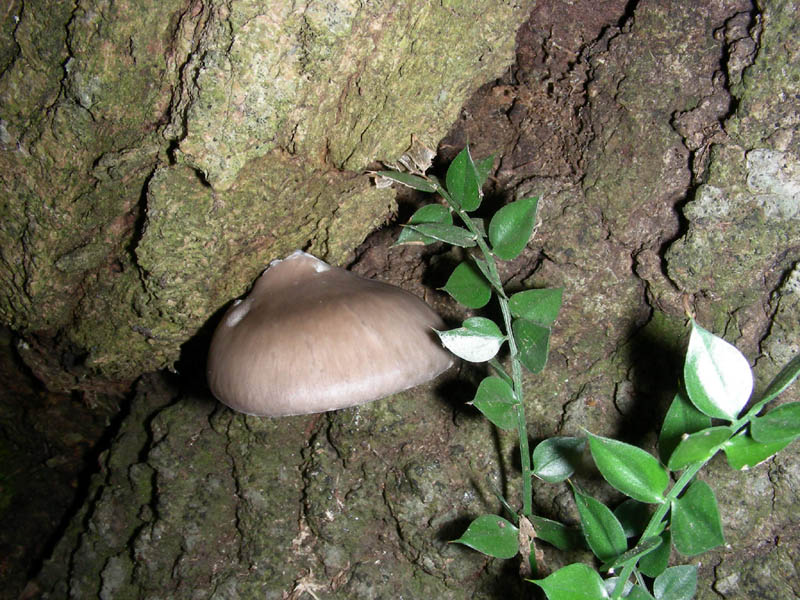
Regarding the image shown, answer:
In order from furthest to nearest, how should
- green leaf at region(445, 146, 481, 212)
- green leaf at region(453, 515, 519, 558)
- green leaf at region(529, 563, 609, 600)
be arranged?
green leaf at region(445, 146, 481, 212)
green leaf at region(453, 515, 519, 558)
green leaf at region(529, 563, 609, 600)

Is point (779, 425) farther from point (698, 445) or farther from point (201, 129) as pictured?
point (201, 129)

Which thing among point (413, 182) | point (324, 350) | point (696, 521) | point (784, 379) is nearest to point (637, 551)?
point (696, 521)

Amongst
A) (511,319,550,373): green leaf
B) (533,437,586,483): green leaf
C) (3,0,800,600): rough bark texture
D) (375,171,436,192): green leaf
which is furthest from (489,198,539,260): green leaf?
(533,437,586,483): green leaf

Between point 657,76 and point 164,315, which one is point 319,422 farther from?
point 657,76

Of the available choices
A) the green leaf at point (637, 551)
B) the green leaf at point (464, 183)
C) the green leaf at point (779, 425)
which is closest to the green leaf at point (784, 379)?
the green leaf at point (779, 425)

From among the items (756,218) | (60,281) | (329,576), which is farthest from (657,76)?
(60,281)

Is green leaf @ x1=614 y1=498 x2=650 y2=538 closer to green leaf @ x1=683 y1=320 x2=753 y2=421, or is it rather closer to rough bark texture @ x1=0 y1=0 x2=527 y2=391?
green leaf @ x1=683 y1=320 x2=753 y2=421

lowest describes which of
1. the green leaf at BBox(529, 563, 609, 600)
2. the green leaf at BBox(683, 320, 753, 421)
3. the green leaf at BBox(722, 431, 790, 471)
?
the green leaf at BBox(529, 563, 609, 600)
